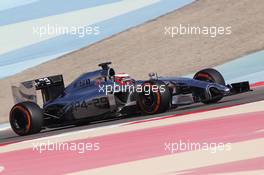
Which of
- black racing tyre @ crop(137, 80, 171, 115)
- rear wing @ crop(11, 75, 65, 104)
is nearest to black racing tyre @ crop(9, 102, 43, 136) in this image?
rear wing @ crop(11, 75, 65, 104)

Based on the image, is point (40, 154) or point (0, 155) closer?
point (40, 154)

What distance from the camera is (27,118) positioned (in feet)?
41.7

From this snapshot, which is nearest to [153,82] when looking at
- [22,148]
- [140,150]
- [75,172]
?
[22,148]

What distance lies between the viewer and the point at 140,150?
8.16 metres

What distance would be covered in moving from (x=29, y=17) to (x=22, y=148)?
14.2 meters

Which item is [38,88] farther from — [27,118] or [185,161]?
[185,161]

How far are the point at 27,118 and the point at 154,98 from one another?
8.35ft

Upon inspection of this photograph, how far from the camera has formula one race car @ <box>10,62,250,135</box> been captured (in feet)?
38.5

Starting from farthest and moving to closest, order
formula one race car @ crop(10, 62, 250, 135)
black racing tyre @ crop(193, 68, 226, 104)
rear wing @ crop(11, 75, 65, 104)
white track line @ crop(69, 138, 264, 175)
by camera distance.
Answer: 1. rear wing @ crop(11, 75, 65, 104)
2. black racing tyre @ crop(193, 68, 226, 104)
3. formula one race car @ crop(10, 62, 250, 135)
4. white track line @ crop(69, 138, 264, 175)

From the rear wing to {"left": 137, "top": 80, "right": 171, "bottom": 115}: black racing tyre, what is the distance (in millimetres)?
2167

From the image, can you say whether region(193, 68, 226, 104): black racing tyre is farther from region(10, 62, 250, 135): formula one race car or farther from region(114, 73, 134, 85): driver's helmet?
region(114, 73, 134, 85): driver's helmet

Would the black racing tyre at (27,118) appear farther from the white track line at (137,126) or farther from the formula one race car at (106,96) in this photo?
the white track line at (137,126)

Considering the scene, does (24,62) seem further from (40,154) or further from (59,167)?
(59,167)

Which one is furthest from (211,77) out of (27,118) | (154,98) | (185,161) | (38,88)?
(185,161)
